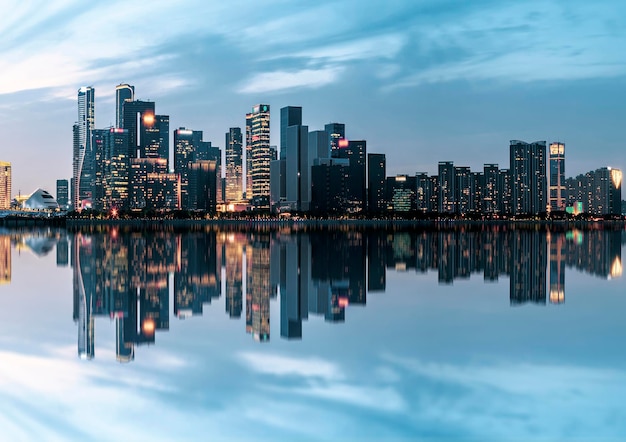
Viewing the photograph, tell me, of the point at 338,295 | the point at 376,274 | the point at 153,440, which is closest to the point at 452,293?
the point at 338,295

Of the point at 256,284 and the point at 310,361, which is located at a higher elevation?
the point at 256,284

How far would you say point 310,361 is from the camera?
13609 millimetres

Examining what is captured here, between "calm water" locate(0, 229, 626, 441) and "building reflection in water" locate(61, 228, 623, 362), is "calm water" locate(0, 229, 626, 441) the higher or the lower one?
the lower one

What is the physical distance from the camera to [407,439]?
30.6 feet

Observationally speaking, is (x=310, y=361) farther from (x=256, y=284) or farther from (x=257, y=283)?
(x=257, y=283)

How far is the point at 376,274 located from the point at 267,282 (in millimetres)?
6611

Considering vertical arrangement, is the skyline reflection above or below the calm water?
above

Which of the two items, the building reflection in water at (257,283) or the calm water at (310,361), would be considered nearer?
the calm water at (310,361)

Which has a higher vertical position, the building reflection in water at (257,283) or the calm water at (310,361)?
the building reflection in water at (257,283)

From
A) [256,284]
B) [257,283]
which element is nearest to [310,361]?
[256,284]

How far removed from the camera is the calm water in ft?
32.5

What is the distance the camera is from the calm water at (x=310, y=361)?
32.5 feet

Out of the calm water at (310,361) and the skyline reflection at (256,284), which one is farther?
the skyline reflection at (256,284)

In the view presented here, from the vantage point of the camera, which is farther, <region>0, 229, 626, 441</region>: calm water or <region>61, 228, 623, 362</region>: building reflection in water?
<region>61, 228, 623, 362</region>: building reflection in water
